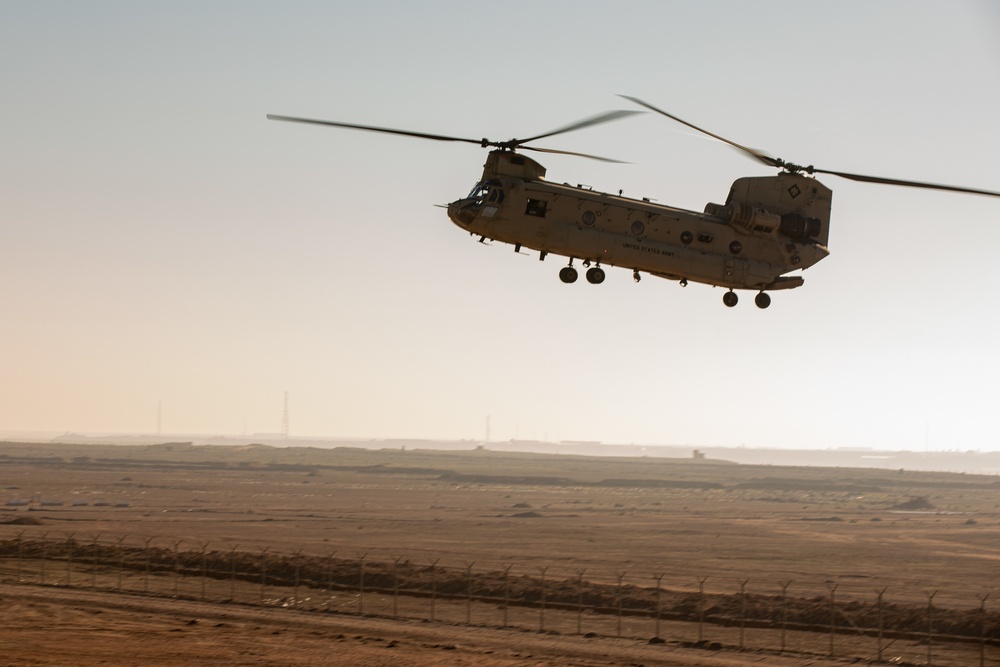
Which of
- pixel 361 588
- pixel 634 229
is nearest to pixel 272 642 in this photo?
pixel 361 588

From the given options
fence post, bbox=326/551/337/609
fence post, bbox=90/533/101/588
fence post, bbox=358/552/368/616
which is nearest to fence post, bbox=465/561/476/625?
fence post, bbox=358/552/368/616

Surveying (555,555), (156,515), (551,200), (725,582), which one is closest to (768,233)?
(551,200)

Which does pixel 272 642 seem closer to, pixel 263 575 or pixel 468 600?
pixel 468 600

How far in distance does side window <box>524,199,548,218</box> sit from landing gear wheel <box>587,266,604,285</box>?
8.96 ft

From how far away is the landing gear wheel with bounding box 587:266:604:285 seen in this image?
41019mm

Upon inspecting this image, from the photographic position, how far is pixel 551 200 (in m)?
40.8

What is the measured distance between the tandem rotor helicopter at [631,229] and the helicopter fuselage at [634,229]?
0.04m

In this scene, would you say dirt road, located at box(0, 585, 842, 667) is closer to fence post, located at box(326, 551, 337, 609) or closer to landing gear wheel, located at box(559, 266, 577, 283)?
fence post, located at box(326, 551, 337, 609)

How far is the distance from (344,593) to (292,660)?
1618 cm

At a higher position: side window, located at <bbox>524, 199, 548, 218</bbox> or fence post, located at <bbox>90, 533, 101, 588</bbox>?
side window, located at <bbox>524, 199, 548, 218</bbox>

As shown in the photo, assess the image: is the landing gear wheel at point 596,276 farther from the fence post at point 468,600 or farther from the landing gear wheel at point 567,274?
the fence post at point 468,600

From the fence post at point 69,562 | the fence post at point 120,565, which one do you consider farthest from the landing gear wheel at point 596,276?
the fence post at point 69,562

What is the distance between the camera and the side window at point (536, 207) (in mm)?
40594

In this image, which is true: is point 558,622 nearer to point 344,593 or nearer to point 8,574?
point 344,593
